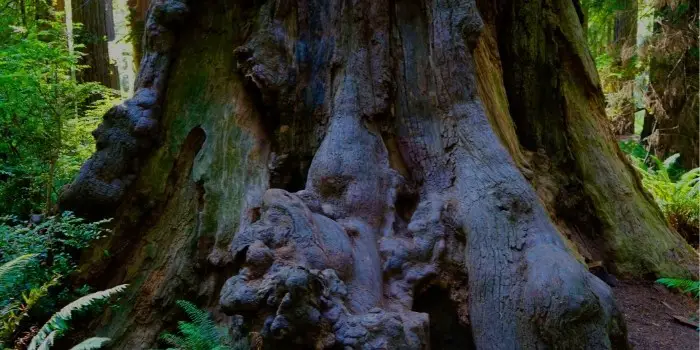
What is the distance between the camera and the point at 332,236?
115 inches

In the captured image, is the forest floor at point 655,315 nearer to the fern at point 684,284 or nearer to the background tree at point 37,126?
the fern at point 684,284

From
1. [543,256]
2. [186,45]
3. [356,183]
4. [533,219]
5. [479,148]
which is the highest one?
[186,45]

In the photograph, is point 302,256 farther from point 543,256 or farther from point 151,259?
point 151,259

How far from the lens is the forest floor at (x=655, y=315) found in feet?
12.4

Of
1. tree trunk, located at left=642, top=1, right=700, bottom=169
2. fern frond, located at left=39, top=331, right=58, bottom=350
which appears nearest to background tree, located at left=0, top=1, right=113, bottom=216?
fern frond, located at left=39, top=331, right=58, bottom=350

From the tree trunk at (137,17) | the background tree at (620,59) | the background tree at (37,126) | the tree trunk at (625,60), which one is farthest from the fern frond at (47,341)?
the tree trunk at (625,60)

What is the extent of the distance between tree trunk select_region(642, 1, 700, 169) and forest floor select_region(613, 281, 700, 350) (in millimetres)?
6914

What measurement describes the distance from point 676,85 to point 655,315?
741cm

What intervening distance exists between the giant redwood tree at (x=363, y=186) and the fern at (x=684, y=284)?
0.22 m

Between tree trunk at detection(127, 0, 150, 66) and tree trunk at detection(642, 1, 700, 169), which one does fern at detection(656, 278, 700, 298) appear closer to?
tree trunk at detection(642, 1, 700, 169)

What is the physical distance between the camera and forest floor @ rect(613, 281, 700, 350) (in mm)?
3775

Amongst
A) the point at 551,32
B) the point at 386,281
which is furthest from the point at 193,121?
the point at 551,32

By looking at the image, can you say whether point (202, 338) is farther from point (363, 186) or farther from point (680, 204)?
point (680, 204)

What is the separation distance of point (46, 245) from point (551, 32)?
4477 mm
